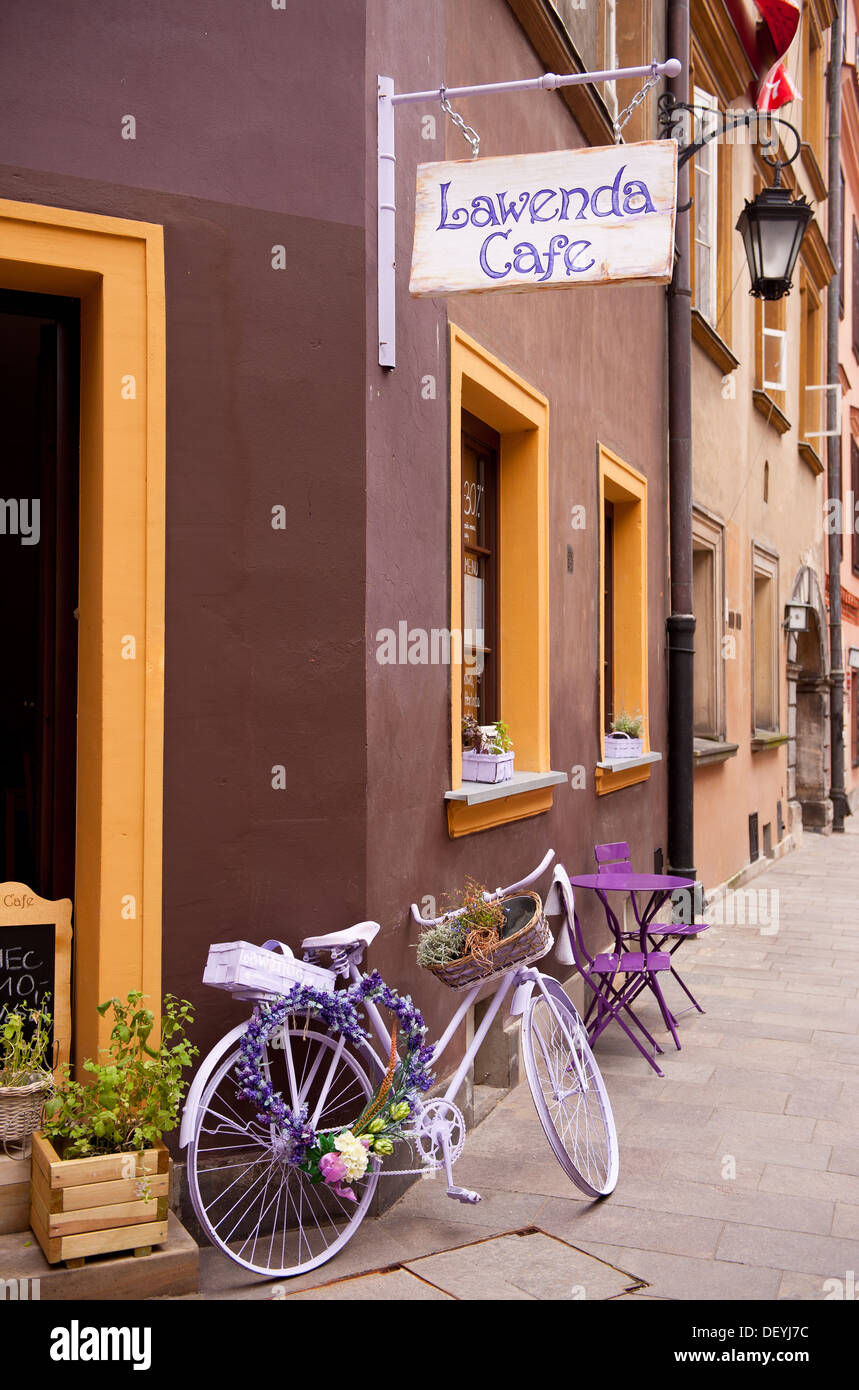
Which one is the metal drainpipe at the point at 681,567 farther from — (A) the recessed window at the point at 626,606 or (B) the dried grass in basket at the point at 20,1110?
(B) the dried grass in basket at the point at 20,1110

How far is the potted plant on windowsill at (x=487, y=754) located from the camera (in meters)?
5.59

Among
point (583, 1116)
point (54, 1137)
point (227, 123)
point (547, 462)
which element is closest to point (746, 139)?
point (547, 462)

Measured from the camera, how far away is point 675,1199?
4.39 m

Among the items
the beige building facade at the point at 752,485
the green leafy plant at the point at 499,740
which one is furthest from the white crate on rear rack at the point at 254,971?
the beige building facade at the point at 752,485

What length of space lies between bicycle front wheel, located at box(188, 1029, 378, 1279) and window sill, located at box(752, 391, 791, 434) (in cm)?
1068

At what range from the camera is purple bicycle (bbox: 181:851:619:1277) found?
12.2 ft

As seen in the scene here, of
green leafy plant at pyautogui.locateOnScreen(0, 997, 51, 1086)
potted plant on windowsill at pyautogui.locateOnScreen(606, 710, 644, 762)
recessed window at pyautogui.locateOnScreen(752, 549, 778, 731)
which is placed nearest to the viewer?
green leafy plant at pyautogui.locateOnScreen(0, 997, 51, 1086)

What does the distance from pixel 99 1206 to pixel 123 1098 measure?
1.08 ft

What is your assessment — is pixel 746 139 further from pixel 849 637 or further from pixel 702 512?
pixel 849 637

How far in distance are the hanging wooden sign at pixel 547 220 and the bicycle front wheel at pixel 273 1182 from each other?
2.51m

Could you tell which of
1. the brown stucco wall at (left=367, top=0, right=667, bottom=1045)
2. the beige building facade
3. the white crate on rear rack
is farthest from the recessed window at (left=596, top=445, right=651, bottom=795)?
the white crate on rear rack

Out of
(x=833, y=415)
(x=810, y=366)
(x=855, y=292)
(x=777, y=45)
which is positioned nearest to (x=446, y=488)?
(x=777, y=45)

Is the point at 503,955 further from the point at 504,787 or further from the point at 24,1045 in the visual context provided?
the point at 24,1045

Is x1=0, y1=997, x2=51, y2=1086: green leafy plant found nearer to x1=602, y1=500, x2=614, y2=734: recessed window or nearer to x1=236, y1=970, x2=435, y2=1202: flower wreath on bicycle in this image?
x1=236, y1=970, x2=435, y2=1202: flower wreath on bicycle
